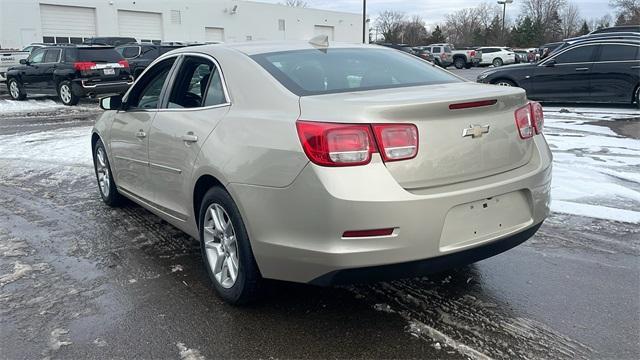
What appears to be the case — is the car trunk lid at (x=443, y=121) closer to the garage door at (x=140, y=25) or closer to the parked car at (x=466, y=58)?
the parked car at (x=466, y=58)

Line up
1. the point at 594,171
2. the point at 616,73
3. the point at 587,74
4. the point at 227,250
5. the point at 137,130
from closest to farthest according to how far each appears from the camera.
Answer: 1. the point at 227,250
2. the point at 137,130
3. the point at 594,171
4. the point at 616,73
5. the point at 587,74

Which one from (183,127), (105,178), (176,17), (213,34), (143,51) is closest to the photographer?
(183,127)

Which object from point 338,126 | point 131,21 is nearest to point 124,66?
point 338,126

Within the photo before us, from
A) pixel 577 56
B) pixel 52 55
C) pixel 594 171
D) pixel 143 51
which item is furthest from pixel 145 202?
pixel 143 51

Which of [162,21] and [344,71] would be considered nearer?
[344,71]

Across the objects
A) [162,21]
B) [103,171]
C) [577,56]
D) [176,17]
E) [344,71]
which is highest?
[176,17]

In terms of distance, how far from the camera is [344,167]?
2.71 meters

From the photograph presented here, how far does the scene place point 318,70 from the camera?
3.54 m

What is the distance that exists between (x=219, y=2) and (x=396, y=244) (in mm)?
50043

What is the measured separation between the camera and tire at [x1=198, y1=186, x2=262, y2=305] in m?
3.20

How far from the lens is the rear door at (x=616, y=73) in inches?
480

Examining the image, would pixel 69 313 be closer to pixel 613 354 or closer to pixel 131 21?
pixel 613 354

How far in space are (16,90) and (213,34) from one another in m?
32.4

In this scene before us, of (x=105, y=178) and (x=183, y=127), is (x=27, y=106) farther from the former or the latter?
(x=183, y=127)
